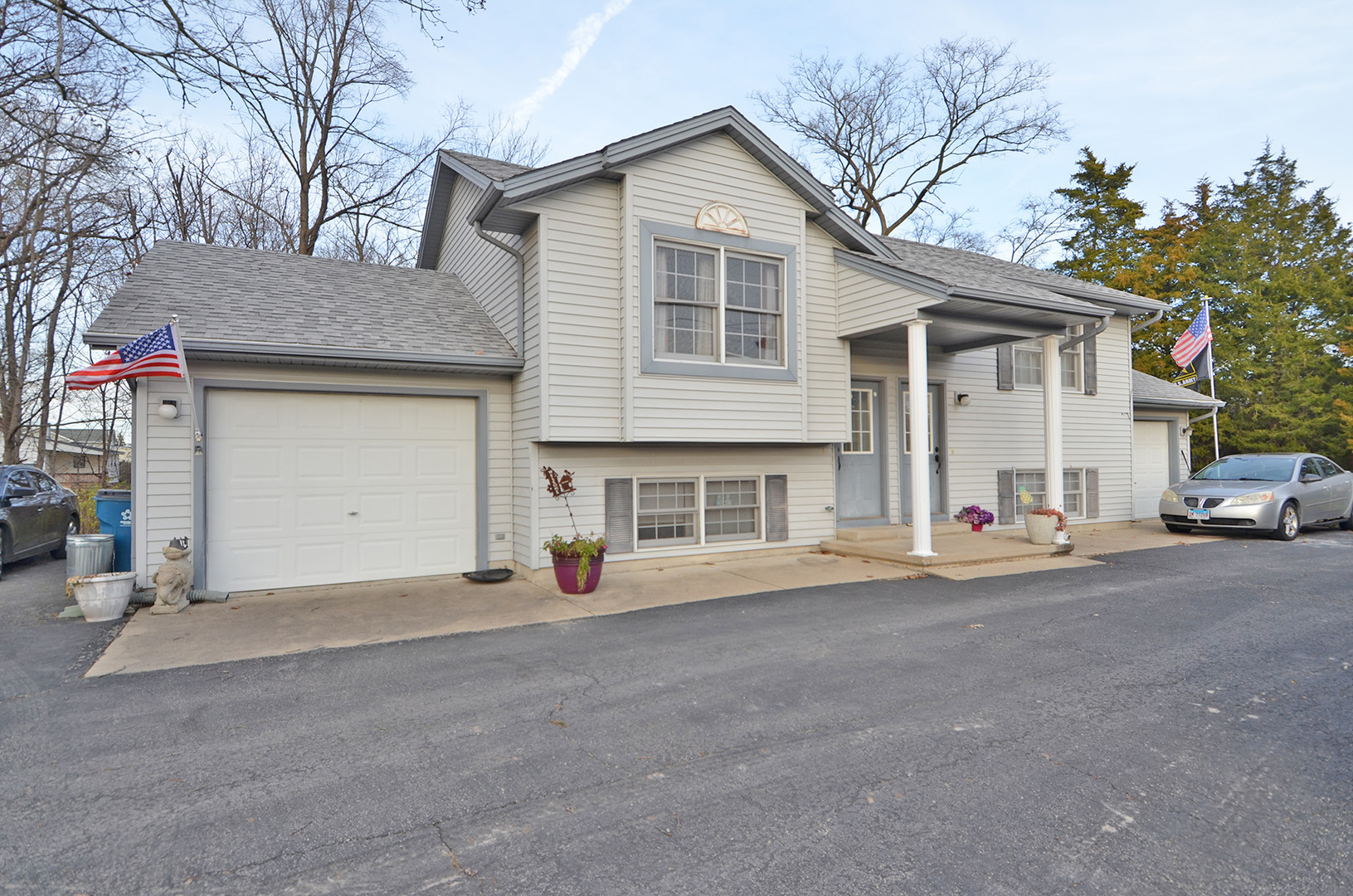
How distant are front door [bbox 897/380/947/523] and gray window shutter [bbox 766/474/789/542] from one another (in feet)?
8.17

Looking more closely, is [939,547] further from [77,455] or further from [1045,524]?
[77,455]

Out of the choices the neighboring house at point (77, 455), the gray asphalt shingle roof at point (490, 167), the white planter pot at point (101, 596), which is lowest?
the white planter pot at point (101, 596)

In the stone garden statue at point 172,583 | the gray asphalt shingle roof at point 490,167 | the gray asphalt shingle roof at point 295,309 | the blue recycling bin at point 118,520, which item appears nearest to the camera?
the stone garden statue at point 172,583

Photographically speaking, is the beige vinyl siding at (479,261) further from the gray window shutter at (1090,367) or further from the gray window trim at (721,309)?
the gray window shutter at (1090,367)

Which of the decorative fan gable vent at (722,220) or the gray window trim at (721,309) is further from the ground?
the decorative fan gable vent at (722,220)

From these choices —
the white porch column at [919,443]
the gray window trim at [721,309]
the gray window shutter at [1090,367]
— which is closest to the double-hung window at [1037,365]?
the gray window shutter at [1090,367]

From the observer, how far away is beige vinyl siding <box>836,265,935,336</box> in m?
9.08

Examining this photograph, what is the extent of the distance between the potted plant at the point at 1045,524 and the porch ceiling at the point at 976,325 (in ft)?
8.79

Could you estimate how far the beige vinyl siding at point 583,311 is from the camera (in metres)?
8.06

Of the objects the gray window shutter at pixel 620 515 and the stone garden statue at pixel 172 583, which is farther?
the gray window shutter at pixel 620 515

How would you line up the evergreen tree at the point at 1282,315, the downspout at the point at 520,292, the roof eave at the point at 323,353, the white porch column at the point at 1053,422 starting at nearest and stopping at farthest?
the roof eave at the point at 323,353 → the downspout at the point at 520,292 → the white porch column at the point at 1053,422 → the evergreen tree at the point at 1282,315

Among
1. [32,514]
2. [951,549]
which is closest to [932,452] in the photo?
[951,549]

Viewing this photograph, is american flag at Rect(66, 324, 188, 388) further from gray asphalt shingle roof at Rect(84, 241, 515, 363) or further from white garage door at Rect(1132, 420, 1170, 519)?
white garage door at Rect(1132, 420, 1170, 519)

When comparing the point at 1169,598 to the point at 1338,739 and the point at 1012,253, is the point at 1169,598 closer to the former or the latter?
the point at 1338,739
